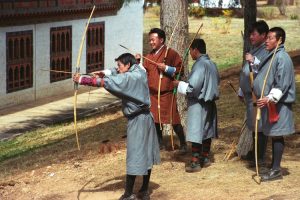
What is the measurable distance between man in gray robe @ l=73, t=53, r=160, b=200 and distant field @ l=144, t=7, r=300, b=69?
58.3 ft

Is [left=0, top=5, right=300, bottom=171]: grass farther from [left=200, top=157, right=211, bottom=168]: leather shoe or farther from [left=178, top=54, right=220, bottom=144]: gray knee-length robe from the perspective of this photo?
[left=178, top=54, right=220, bottom=144]: gray knee-length robe

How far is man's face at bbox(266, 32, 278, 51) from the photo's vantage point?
24.7ft

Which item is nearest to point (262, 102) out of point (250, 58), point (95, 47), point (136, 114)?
point (250, 58)

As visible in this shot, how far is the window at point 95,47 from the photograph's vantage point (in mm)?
22797

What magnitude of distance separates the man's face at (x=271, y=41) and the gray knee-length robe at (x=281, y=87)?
7cm

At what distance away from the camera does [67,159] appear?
980 centimetres

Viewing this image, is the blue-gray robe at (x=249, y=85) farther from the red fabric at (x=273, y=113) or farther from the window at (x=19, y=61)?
the window at (x=19, y=61)

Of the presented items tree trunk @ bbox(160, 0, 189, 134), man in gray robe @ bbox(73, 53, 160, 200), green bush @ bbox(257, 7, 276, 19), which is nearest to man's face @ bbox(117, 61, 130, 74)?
man in gray robe @ bbox(73, 53, 160, 200)

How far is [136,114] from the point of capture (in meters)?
7.27

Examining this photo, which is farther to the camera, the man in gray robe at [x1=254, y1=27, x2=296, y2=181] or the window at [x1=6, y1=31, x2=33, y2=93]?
the window at [x1=6, y1=31, x2=33, y2=93]

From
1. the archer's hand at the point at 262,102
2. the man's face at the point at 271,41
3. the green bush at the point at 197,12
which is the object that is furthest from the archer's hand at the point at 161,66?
the green bush at the point at 197,12

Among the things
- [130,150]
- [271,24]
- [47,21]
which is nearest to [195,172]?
[130,150]

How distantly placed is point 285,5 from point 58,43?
27505mm

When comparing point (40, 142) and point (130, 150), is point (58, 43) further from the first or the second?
point (130, 150)
